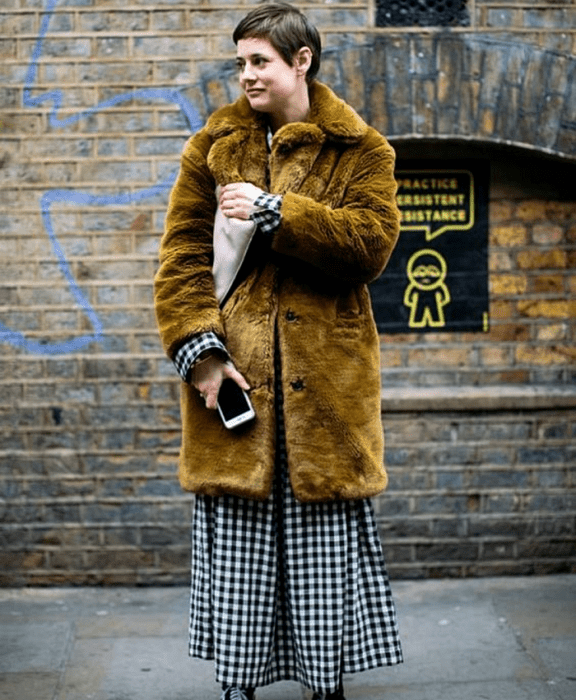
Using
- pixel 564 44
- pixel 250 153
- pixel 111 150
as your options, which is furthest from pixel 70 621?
pixel 564 44

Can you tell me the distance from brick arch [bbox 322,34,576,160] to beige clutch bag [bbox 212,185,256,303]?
1.56m

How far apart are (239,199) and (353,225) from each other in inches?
12.2

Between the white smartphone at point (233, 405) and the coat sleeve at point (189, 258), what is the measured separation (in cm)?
15

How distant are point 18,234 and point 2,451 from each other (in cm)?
88

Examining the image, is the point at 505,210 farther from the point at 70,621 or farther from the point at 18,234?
the point at 70,621

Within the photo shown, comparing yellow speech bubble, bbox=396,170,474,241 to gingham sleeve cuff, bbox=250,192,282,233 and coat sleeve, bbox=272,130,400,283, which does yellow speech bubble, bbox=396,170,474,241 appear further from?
gingham sleeve cuff, bbox=250,192,282,233

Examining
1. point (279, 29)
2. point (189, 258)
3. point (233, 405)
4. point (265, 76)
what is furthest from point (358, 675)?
point (279, 29)

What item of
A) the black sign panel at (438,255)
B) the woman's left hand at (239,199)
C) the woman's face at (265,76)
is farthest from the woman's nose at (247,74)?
the black sign panel at (438,255)

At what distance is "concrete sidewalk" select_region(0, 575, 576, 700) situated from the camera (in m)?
3.76

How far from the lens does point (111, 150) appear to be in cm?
468

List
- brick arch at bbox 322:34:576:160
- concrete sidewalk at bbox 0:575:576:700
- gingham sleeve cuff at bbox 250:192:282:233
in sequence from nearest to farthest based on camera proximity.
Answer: gingham sleeve cuff at bbox 250:192:282:233 → concrete sidewalk at bbox 0:575:576:700 → brick arch at bbox 322:34:576:160

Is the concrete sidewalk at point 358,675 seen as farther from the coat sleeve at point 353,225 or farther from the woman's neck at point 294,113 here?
the woman's neck at point 294,113

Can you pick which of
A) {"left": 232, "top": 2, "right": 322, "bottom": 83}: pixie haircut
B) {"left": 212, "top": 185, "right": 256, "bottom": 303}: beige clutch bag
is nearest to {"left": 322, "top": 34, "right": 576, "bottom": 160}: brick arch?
{"left": 232, "top": 2, "right": 322, "bottom": 83}: pixie haircut

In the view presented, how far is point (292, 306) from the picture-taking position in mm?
3225
